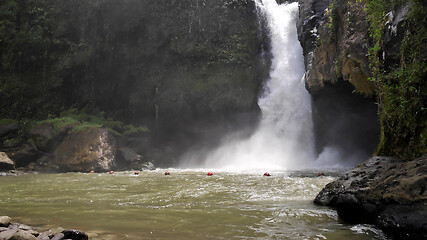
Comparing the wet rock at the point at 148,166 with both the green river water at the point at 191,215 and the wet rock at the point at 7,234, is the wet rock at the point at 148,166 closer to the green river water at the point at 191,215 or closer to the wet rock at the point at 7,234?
the green river water at the point at 191,215

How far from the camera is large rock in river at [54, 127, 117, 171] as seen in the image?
16.0m

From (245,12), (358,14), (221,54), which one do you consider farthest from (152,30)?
(358,14)

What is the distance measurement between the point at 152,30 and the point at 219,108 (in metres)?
7.81

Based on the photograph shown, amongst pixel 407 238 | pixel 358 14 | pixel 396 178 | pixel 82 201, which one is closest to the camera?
pixel 407 238

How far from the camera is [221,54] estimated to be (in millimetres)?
21188

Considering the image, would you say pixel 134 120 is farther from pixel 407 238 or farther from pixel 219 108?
pixel 407 238

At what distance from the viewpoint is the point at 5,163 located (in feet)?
48.0

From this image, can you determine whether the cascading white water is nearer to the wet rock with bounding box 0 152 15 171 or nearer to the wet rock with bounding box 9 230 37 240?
the wet rock with bounding box 0 152 15 171

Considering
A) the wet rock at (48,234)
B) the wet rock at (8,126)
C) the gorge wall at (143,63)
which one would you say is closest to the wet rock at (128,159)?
the gorge wall at (143,63)

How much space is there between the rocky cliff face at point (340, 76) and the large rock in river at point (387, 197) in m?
6.18

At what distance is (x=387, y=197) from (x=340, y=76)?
9260 mm

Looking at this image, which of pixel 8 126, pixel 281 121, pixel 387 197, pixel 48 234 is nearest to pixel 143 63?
pixel 8 126

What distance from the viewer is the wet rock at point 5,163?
14570 mm

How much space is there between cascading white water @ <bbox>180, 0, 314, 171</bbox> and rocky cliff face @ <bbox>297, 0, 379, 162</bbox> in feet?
3.31
